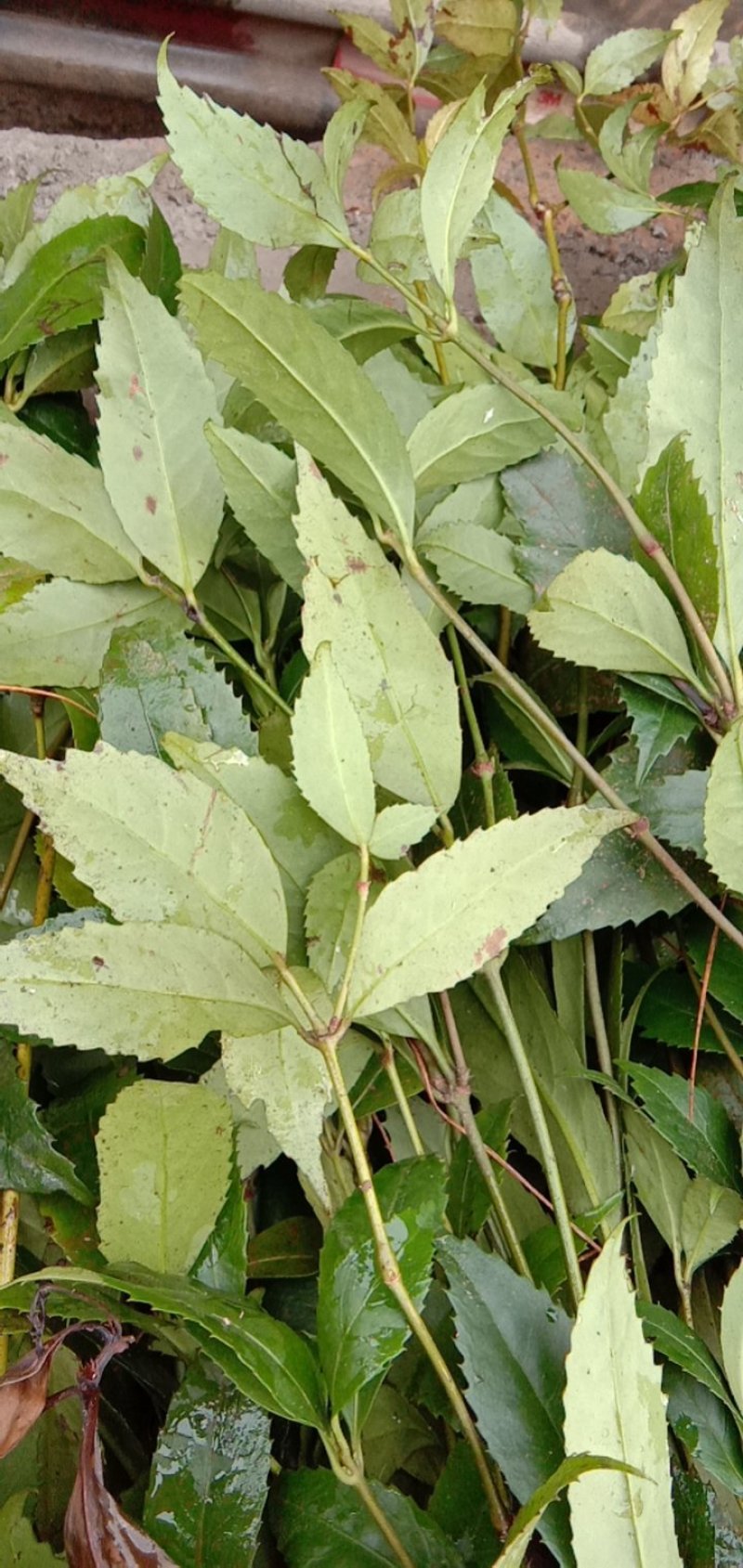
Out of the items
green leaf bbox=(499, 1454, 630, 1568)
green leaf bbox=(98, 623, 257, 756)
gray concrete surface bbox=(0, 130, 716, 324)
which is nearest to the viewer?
green leaf bbox=(499, 1454, 630, 1568)

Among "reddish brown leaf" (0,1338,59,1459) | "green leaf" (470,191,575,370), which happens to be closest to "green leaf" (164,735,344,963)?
"reddish brown leaf" (0,1338,59,1459)

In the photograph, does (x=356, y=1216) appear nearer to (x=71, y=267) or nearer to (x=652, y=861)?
(x=652, y=861)

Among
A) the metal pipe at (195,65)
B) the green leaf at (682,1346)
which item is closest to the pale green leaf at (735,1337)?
the green leaf at (682,1346)

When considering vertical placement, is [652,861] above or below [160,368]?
below

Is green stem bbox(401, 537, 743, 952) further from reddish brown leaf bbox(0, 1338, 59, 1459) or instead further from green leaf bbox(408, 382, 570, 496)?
reddish brown leaf bbox(0, 1338, 59, 1459)

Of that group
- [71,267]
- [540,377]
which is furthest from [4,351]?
[540,377]
